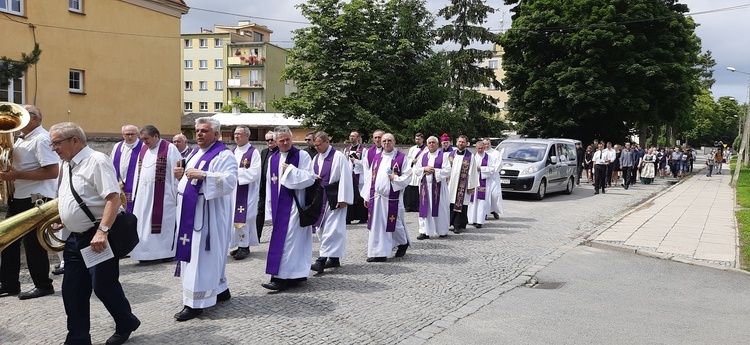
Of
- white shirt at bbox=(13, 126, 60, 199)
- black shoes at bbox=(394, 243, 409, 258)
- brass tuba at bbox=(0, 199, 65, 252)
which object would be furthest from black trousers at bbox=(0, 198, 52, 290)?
black shoes at bbox=(394, 243, 409, 258)

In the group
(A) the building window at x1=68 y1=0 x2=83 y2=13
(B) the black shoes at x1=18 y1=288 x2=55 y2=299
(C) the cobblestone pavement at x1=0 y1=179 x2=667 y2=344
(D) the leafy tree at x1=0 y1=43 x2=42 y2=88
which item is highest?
(A) the building window at x1=68 y1=0 x2=83 y2=13

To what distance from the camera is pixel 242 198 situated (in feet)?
28.8

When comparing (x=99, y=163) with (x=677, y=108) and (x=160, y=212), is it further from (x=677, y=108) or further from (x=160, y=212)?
(x=677, y=108)

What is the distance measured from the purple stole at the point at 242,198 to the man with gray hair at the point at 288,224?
183 centimetres

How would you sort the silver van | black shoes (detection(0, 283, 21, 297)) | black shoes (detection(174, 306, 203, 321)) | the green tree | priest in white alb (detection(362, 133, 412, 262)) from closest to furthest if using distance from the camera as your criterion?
black shoes (detection(174, 306, 203, 321)) < black shoes (detection(0, 283, 21, 297)) < priest in white alb (detection(362, 133, 412, 262)) < the silver van < the green tree

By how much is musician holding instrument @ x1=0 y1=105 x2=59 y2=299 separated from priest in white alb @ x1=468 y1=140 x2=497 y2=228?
7.72 m

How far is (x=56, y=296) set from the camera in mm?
6242

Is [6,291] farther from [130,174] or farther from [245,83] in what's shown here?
[245,83]

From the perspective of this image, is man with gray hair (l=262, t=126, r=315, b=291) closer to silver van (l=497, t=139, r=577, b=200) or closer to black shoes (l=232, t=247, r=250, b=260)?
black shoes (l=232, t=247, r=250, b=260)

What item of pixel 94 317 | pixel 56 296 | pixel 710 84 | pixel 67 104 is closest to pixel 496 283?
pixel 94 317

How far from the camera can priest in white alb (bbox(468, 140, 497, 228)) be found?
483 inches

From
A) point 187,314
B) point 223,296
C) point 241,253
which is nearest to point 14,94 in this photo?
point 241,253

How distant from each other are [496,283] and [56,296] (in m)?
4.81

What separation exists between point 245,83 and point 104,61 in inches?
2039
